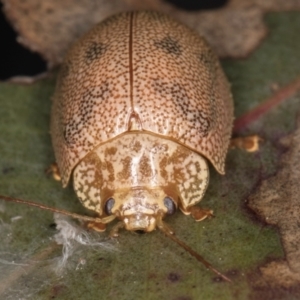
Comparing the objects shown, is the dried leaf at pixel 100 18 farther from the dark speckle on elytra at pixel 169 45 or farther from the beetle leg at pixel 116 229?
the beetle leg at pixel 116 229

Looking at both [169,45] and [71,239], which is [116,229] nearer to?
[71,239]

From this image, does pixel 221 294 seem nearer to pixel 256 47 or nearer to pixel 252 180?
pixel 252 180

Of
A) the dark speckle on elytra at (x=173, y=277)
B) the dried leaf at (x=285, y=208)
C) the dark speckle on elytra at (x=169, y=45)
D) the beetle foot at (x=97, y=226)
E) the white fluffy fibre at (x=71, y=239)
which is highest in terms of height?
the dark speckle on elytra at (x=169, y=45)

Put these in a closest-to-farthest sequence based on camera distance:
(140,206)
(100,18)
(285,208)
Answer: (140,206), (285,208), (100,18)

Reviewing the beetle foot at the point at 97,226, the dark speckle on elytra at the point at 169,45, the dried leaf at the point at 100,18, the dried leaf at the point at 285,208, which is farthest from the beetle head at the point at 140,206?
the dried leaf at the point at 100,18

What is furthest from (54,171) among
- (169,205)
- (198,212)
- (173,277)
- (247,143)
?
(247,143)

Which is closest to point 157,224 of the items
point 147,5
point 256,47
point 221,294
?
point 221,294

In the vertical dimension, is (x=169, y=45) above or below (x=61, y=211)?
above
